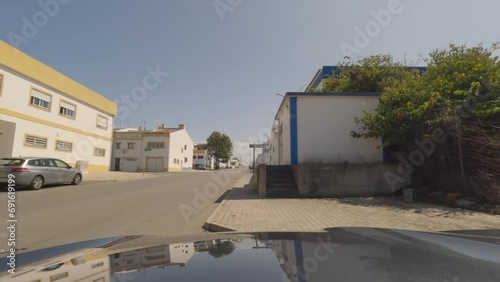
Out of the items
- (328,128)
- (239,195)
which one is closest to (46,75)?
(239,195)

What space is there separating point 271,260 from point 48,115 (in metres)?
23.8

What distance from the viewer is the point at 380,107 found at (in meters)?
11.0

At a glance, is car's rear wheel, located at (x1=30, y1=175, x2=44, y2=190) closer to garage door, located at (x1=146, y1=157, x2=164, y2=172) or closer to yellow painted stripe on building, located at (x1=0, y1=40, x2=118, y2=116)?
yellow painted stripe on building, located at (x1=0, y1=40, x2=118, y2=116)

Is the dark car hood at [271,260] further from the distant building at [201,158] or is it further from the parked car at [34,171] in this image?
the distant building at [201,158]

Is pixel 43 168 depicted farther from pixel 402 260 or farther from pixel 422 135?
pixel 422 135

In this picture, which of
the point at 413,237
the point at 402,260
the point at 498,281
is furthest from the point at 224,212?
the point at 498,281

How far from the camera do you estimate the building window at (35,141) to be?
18.2 m

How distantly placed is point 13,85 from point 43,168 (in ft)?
26.1

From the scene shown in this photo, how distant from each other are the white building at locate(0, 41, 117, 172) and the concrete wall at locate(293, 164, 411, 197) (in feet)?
60.2

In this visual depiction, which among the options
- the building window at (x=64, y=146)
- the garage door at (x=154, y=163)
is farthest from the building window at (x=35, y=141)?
the garage door at (x=154, y=163)

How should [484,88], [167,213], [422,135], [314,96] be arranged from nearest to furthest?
[167,213]
[484,88]
[422,135]
[314,96]

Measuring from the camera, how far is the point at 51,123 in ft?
66.6

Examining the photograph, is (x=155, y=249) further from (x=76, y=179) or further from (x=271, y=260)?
(x=76, y=179)

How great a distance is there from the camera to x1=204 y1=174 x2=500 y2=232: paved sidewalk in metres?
5.84
